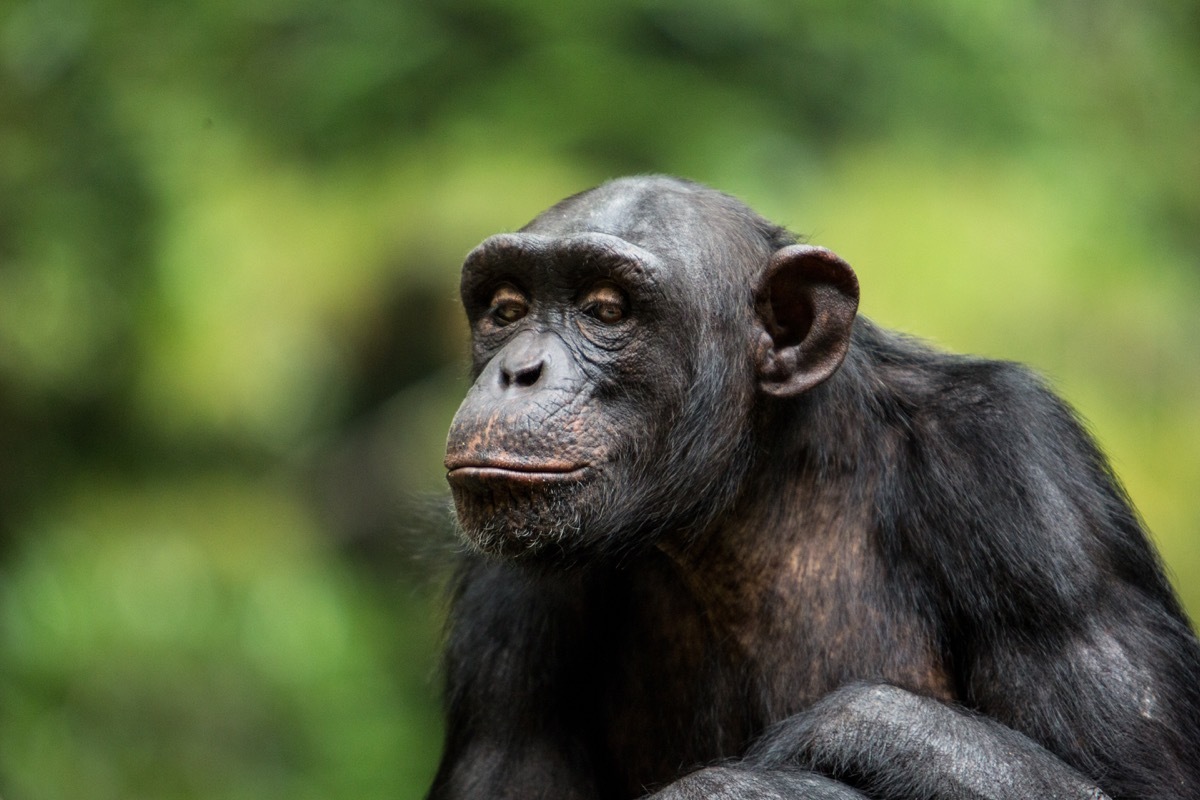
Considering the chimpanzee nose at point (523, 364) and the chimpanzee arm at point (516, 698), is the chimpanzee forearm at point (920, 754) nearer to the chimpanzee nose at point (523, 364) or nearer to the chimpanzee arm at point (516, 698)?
the chimpanzee arm at point (516, 698)

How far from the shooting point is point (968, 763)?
155 inches

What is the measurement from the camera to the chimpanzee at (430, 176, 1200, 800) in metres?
4.09

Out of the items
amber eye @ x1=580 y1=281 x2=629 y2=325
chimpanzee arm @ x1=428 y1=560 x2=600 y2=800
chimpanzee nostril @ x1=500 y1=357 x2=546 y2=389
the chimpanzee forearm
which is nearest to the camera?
the chimpanzee forearm

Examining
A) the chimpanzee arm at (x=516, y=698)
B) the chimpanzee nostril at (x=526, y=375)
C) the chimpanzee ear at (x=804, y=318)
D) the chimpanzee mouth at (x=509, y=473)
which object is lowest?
the chimpanzee arm at (x=516, y=698)

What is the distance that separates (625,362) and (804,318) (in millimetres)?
624

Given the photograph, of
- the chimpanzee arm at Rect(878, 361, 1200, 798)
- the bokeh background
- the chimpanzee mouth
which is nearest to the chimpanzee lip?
the chimpanzee mouth

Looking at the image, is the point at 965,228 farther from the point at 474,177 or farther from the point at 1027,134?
the point at 474,177

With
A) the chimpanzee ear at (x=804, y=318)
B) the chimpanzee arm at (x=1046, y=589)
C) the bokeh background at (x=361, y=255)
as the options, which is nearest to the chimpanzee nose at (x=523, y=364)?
the chimpanzee ear at (x=804, y=318)

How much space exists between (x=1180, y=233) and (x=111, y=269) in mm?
7492

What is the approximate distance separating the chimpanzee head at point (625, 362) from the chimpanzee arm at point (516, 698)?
578 mm

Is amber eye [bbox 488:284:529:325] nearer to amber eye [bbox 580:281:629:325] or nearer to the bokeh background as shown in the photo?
amber eye [bbox 580:281:629:325]

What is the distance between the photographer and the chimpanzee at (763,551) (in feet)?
13.4

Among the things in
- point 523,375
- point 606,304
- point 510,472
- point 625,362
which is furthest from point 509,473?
point 606,304

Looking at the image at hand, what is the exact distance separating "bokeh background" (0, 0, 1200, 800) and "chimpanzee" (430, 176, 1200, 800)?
4.01m
